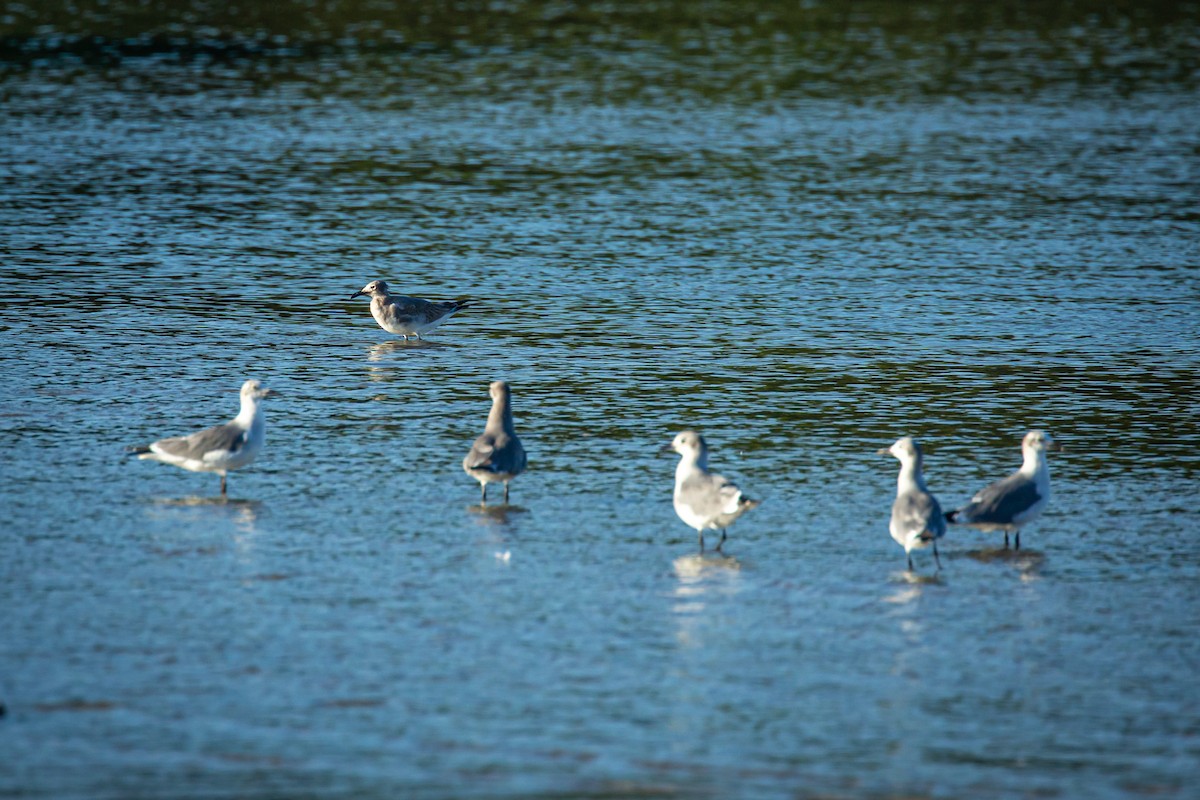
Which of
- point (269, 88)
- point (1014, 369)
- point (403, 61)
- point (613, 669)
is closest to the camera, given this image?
point (613, 669)

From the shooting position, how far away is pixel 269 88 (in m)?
42.3

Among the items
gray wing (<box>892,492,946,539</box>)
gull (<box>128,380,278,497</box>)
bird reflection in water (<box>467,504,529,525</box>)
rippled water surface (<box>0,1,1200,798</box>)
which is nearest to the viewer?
rippled water surface (<box>0,1,1200,798</box>)

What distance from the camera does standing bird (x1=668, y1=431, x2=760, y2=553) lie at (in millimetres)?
12977

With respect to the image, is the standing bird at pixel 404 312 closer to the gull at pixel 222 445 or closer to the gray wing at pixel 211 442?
the gull at pixel 222 445

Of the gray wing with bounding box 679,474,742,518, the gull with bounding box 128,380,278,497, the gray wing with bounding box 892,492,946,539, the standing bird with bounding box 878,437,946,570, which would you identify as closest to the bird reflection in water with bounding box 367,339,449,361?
the gull with bounding box 128,380,278,497

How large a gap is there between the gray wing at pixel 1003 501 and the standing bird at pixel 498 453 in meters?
3.87

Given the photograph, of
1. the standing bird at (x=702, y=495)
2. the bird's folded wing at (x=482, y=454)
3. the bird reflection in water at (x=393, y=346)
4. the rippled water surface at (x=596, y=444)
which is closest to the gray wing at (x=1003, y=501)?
Answer: the rippled water surface at (x=596, y=444)

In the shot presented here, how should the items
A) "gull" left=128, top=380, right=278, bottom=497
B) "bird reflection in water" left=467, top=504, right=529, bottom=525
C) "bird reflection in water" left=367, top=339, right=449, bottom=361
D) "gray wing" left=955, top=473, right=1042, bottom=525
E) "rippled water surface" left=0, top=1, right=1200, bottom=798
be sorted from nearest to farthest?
1. "rippled water surface" left=0, top=1, right=1200, bottom=798
2. "gray wing" left=955, top=473, right=1042, bottom=525
3. "bird reflection in water" left=467, top=504, right=529, bottom=525
4. "gull" left=128, top=380, right=278, bottom=497
5. "bird reflection in water" left=367, top=339, right=449, bottom=361

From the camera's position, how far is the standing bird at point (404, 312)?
20.5m

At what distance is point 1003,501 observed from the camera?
43.7 feet

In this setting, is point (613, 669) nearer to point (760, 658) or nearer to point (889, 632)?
point (760, 658)

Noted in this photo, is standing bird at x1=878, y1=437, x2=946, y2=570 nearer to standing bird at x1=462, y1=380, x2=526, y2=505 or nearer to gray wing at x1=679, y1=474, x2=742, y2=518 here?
gray wing at x1=679, y1=474, x2=742, y2=518

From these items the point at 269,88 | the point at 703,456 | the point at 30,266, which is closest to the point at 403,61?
the point at 269,88

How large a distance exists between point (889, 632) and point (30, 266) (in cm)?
1697
